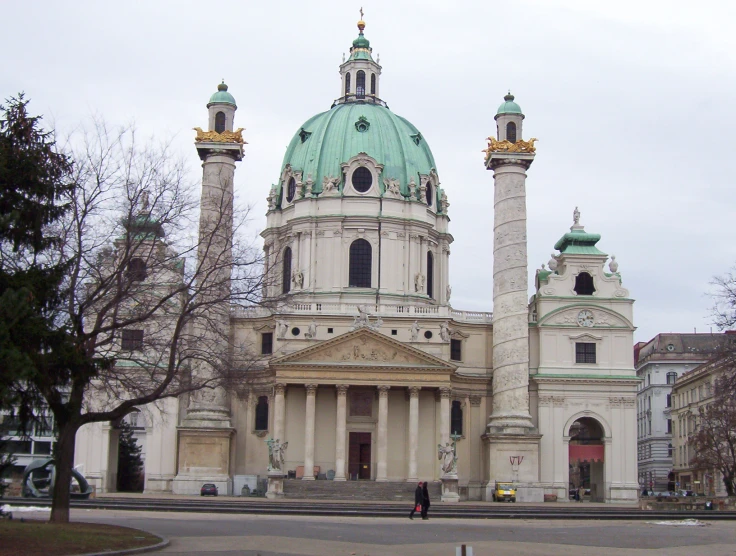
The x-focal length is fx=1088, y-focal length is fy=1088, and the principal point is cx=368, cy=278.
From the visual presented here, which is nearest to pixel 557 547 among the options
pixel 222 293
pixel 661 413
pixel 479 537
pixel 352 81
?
pixel 479 537

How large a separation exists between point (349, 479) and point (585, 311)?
20.1m

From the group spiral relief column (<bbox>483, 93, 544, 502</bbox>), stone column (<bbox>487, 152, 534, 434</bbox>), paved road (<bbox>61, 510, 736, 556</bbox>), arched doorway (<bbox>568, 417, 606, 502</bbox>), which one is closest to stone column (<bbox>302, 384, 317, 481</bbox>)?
spiral relief column (<bbox>483, 93, 544, 502</bbox>)

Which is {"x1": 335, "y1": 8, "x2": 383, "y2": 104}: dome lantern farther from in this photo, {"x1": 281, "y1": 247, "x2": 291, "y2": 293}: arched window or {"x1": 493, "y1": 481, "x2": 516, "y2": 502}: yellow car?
{"x1": 493, "y1": 481, "x2": 516, "y2": 502}: yellow car

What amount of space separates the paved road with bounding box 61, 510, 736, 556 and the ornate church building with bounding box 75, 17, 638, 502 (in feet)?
83.2

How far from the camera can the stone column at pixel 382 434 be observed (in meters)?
69.2

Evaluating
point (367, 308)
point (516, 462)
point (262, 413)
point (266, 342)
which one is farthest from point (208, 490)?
point (516, 462)

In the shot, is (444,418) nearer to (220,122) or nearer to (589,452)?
(589,452)

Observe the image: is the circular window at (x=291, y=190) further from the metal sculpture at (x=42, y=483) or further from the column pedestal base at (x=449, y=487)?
the metal sculpture at (x=42, y=483)

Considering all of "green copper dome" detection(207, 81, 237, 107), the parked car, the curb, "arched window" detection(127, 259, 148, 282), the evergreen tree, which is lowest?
the curb

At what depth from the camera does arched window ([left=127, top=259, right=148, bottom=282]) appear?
31969 mm

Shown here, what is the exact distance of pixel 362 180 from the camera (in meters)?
80.8

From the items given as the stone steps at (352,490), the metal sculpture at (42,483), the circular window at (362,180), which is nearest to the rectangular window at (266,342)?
the stone steps at (352,490)

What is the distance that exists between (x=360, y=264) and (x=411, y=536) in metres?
48.3

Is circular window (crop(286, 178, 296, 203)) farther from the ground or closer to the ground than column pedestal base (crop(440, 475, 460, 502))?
farther from the ground
